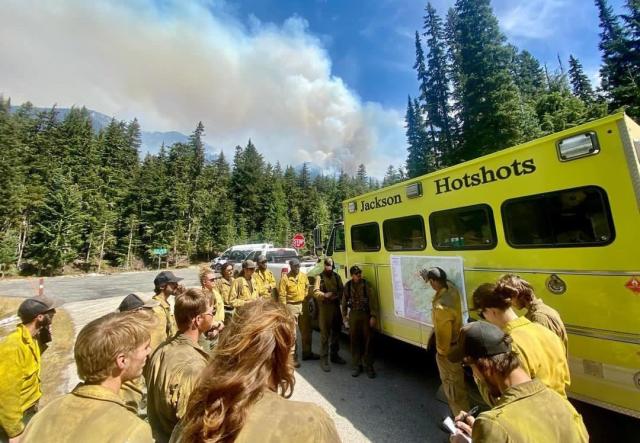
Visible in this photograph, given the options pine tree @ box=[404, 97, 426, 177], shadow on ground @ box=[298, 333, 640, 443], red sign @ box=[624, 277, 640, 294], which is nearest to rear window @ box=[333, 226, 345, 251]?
shadow on ground @ box=[298, 333, 640, 443]

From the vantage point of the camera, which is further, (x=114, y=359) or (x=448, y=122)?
(x=448, y=122)

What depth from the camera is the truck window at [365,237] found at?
248 inches

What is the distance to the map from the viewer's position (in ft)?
14.8

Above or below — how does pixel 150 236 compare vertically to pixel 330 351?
Answer: above

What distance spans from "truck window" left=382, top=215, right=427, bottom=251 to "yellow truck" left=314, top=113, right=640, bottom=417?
0.04 meters

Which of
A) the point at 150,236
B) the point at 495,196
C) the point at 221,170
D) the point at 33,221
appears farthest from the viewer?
the point at 221,170

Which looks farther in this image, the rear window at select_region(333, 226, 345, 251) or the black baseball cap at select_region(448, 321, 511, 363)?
the rear window at select_region(333, 226, 345, 251)

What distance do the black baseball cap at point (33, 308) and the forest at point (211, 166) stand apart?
91.5 feet

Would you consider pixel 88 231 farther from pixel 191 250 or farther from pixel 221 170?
pixel 221 170

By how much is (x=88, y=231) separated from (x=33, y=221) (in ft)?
18.8

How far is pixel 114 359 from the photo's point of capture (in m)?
1.59

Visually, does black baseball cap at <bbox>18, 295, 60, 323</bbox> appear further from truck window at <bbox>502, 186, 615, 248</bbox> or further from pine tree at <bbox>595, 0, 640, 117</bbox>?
pine tree at <bbox>595, 0, 640, 117</bbox>

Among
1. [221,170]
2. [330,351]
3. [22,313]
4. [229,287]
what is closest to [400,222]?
[330,351]

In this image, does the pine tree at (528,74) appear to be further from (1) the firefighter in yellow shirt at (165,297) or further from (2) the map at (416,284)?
(1) the firefighter in yellow shirt at (165,297)
